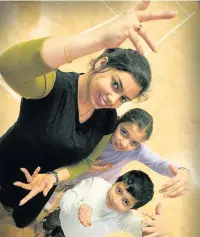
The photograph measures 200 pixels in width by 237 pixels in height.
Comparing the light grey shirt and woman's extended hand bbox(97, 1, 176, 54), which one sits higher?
woman's extended hand bbox(97, 1, 176, 54)

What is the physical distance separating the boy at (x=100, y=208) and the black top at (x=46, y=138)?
3.7 inches

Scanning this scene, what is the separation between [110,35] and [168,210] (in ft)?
2.37

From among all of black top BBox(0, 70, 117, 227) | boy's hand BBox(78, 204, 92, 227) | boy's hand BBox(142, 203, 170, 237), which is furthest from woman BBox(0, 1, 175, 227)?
boy's hand BBox(142, 203, 170, 237)

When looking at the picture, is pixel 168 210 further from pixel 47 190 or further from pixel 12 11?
pixel 12 11

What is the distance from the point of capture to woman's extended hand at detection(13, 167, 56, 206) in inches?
59.4

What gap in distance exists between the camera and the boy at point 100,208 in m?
1.53

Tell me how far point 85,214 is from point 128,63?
1.93 feet

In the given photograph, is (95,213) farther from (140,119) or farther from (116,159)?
(140,119)

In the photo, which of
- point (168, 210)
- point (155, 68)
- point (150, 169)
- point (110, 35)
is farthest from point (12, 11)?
point (168, 210)

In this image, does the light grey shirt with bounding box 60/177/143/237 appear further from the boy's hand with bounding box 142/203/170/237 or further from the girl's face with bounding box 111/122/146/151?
the girl's face with bounding box 111/122/146/151

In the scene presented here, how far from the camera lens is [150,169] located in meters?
1.56

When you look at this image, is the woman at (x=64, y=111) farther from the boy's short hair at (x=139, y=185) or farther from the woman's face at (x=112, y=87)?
the boy's short hair at (x=139, y=185)

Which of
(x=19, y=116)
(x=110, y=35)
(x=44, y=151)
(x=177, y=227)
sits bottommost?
(x=177, y=227)

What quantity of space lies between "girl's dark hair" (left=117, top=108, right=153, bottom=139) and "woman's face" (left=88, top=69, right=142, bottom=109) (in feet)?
0.27
